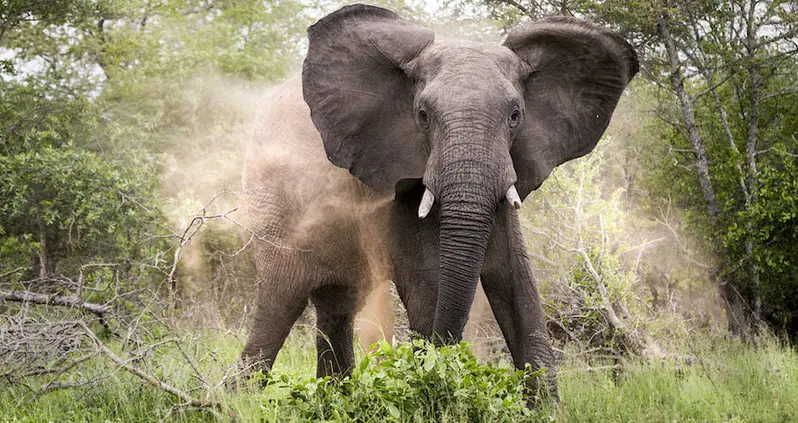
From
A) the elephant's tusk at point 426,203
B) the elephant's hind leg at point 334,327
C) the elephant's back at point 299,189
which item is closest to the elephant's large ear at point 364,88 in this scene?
the elephant's back at point 299,189

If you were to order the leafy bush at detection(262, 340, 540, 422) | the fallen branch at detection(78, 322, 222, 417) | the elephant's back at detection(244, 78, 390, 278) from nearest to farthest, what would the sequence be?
1. the leafy bush at detection(262, 340, 540, 422)
2. the fallen branch at detection(78, 322, 222, 417)
3. the elephant's back at detection(244, 78, 390, 278)

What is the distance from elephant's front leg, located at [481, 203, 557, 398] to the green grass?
1.48ft

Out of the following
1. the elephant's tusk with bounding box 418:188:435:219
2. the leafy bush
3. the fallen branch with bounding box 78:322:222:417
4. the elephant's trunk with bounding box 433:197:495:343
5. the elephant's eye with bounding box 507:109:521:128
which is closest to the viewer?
the leafy bush

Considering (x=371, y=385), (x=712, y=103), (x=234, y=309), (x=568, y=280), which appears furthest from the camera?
(x=234, y=309)

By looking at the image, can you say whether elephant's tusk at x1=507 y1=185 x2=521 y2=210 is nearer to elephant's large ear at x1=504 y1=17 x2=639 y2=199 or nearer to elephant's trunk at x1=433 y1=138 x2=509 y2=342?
elephant's trunk at x1=433 y1=138 x2=509 y2=342

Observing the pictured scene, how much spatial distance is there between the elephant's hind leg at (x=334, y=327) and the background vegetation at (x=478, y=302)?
781 mm

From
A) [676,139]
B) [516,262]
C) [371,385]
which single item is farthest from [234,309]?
[371,385]

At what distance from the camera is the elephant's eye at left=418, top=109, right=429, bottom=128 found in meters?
5.41

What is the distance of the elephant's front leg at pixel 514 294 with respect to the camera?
230 inches

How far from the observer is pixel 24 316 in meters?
5.91

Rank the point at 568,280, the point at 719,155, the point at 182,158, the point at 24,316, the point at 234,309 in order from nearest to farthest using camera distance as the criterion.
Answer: the point at 24,316 < the point at 568,280 < the point at 719,155 < the point at 234,309 < the point at 182,158

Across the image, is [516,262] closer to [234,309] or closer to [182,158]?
[234,309]

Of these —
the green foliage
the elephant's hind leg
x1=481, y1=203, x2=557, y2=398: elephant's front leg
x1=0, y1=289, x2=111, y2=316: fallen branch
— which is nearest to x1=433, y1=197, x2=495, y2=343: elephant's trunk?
x1=481, y1=203, x2=557, y2=398: elephant's front leg

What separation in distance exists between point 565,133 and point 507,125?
91 centimetres
